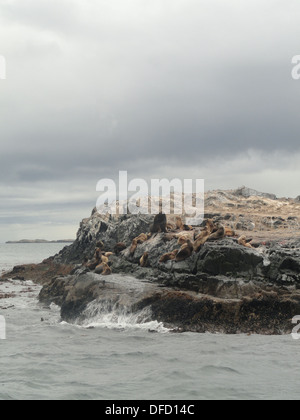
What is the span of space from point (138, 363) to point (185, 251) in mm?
9885

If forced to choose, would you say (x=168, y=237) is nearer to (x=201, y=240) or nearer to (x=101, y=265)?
(x=201, y=240)

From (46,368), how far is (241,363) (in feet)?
20.1

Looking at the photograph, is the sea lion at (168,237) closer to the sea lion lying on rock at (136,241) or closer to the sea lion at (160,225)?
the sea lion lying on rock at (136,241)

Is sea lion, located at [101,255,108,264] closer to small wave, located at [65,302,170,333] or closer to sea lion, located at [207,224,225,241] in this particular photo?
small wave, located at [65,302,170,333]

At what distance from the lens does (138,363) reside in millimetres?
14383

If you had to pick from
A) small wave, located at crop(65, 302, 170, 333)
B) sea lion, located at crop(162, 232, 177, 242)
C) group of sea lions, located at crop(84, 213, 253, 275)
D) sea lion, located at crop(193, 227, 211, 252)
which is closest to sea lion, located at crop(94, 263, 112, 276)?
group of sea lions, located at crop(84, 213, 253, 275)

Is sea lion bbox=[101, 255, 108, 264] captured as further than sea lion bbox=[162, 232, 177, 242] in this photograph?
Yes

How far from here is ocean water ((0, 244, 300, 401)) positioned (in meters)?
11.7

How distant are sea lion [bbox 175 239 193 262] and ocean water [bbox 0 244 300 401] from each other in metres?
4.86

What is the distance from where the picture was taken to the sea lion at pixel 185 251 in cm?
2353

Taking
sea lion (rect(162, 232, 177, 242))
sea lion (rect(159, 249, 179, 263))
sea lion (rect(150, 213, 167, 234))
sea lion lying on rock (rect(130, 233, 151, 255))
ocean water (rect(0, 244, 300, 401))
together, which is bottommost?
ocean water (rect(0, 244, 300, 401))

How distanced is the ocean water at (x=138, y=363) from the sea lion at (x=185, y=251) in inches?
191

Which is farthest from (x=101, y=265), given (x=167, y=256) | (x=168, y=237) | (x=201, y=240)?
(x=201, y=240)

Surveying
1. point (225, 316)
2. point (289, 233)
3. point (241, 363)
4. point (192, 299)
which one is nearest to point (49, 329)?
point (192, 299)
